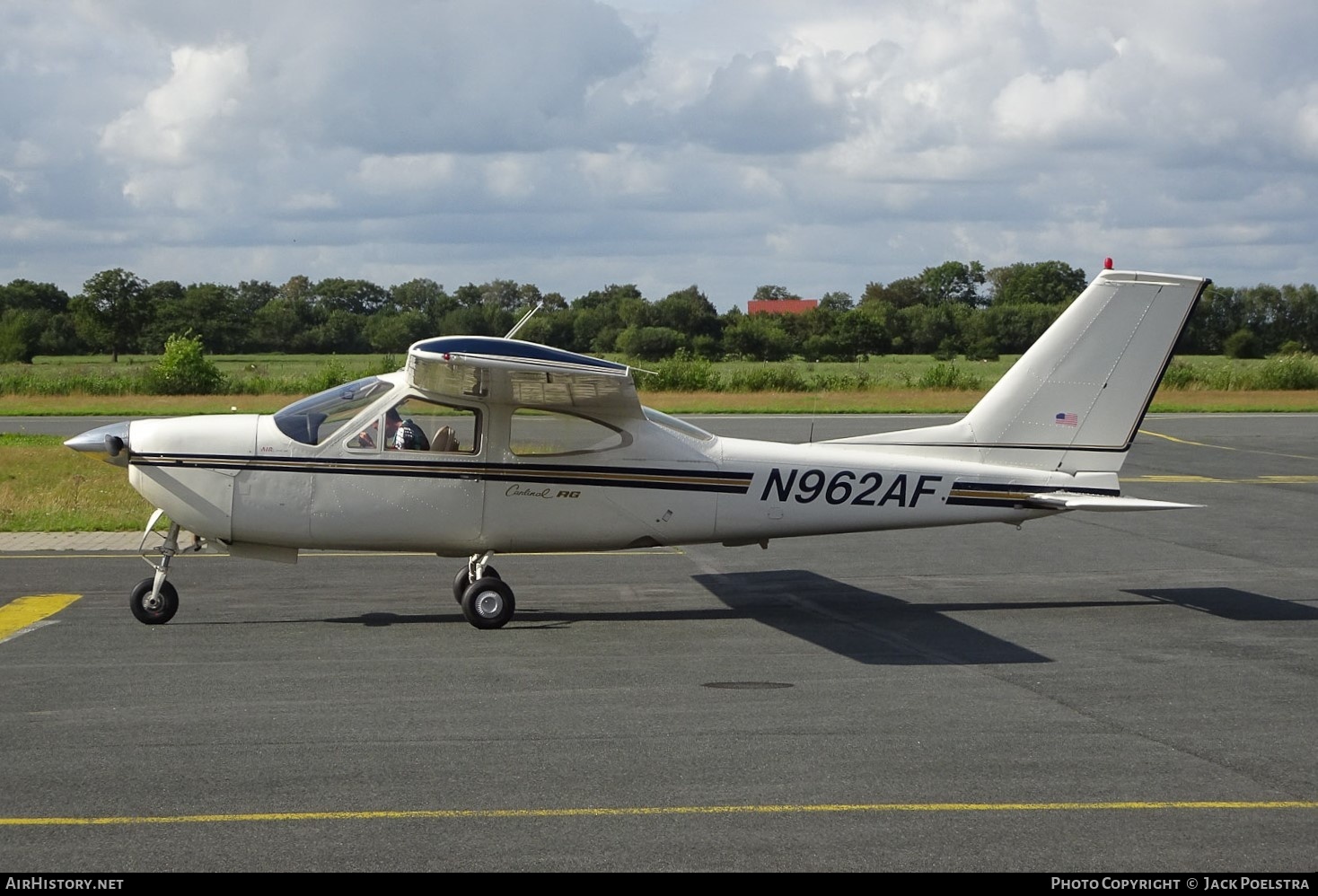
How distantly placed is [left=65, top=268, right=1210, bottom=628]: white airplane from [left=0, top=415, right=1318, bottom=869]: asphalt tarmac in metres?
0.74

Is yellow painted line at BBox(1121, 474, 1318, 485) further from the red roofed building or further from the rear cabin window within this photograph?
the red roofed building

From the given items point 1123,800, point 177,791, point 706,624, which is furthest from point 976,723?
point 177,791

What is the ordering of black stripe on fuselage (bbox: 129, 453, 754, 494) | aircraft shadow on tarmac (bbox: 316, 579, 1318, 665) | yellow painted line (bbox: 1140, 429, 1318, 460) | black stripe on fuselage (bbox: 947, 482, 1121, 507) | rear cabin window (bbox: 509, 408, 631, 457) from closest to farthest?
aircraft shadow on tarmac (bbox: 316, 579, 1318, 665)
black stripe on fuselage (bbox: 129, 453, 754, 494)
rear cabin window (bbox: 509, 408, 631, 457)
black stripe on fuselage (bbox: 947, 482, 1121, 507)
yellow painted line (bbox: 1140, 429, 1318, 460)

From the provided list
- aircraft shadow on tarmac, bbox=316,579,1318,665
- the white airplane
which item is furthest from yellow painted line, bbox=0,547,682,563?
the white airplane

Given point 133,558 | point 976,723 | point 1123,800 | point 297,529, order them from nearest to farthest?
point 1123,800
point 976,723
point 297,529
point 133,558

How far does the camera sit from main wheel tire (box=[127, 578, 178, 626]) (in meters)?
10.3

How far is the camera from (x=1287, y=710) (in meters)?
7.95

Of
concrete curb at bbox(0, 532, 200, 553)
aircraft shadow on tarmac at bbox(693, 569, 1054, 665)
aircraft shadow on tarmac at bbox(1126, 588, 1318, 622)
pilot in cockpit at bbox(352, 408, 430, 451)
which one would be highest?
pilot in cockpit at bbox(352, 408, 430, 451)

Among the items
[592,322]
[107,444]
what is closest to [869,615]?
[107,444]

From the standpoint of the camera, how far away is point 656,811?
6.02 metres

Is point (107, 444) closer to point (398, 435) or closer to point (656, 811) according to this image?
point (398, 435)

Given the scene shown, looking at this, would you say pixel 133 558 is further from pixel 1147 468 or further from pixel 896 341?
pixel 896 341

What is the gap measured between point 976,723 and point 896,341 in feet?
277

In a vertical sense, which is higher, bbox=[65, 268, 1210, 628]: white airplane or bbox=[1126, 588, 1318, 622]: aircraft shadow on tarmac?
bbox=[65, 268, 1210, 628]: white airplane
